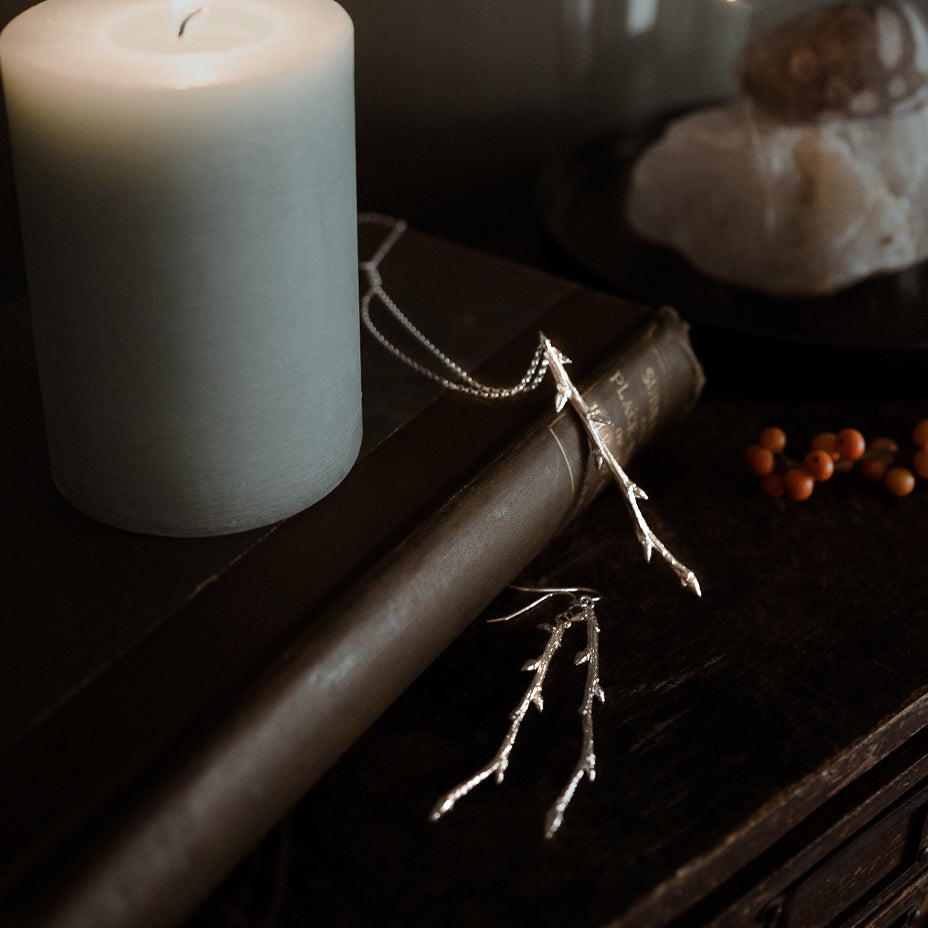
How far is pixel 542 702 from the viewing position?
47 centimetres

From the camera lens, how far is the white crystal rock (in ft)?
2.27

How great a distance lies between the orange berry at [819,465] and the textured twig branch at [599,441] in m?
0.11

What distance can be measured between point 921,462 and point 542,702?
0.28m

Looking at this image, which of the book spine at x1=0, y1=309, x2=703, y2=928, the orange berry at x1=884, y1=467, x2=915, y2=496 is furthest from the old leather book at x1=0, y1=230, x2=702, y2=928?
the orange berry at x1=884, y1=467, x2=915, y2=496

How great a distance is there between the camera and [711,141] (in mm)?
721

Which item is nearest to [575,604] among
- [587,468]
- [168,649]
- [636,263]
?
[587,468]

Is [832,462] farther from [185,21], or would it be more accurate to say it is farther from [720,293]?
[185,21]

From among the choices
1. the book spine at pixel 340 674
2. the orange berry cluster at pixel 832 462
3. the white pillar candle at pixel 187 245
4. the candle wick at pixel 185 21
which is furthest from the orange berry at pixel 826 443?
the candle wick at pixel 185 21

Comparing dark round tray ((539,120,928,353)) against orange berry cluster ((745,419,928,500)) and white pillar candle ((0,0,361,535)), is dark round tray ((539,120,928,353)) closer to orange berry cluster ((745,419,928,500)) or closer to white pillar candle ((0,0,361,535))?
orange berry cluster ((745,419,928,500))

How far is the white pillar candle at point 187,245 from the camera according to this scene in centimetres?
38

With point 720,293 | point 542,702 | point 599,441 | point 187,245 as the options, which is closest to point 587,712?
point 542,702

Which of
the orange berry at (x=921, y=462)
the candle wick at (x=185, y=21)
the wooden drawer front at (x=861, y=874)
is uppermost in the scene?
the candle wick at (x=185, y=21)

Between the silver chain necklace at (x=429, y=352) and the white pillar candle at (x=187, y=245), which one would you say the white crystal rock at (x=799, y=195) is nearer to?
the silver chain necklace at (x=429, y=352)

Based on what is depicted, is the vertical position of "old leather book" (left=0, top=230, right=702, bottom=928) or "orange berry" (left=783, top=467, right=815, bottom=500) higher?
"old leather book" (left=0, top=230, right=702, bottom=928)
